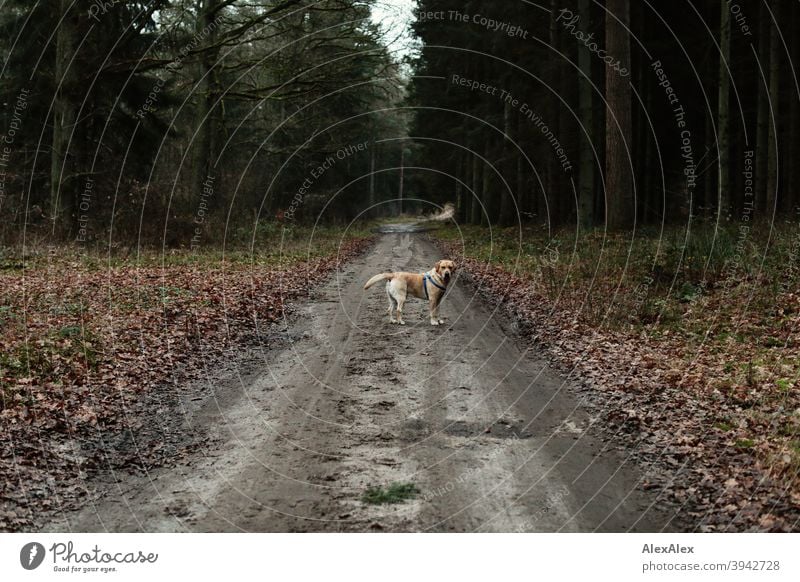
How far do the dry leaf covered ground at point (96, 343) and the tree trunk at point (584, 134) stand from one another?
378 inches

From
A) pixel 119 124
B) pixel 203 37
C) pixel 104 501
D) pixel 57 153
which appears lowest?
pixel 104 501

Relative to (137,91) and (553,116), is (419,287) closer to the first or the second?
(553,116)

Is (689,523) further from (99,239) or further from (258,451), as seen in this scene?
(99,239)

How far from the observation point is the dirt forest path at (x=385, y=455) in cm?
513

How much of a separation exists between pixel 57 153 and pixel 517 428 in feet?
63.9

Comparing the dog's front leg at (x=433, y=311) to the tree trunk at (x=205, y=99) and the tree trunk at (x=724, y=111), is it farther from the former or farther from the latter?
the tree trunk at (x=205, y=99)

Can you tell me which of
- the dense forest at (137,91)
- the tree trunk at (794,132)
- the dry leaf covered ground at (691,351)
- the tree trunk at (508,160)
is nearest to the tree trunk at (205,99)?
the dense forest at (137,91)

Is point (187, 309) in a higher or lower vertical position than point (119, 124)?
lower

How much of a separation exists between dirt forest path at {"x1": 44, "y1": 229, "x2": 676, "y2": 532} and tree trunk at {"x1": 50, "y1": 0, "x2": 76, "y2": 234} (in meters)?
14.0

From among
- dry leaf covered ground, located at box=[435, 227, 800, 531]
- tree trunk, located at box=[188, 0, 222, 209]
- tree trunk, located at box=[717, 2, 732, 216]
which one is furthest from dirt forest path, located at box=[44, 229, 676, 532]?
tree trunk, located at box=[188, 0, 222, 209]

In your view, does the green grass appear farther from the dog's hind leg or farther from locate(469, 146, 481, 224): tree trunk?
locate(469, 146, 481, 224): tree trunk

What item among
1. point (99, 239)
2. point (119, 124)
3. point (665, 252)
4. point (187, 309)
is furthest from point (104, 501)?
point (119, 124)

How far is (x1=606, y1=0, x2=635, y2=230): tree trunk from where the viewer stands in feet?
60.7

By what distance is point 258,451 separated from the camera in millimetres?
6535
